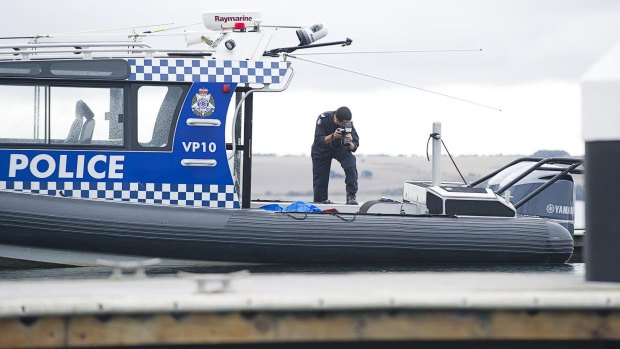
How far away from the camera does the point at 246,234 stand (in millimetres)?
8016

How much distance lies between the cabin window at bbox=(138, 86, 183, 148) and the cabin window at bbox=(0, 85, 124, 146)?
0.62 feet

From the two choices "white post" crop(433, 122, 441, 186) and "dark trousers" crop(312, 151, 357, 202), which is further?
"dark trousers" crop(312, 151, 357, 202)

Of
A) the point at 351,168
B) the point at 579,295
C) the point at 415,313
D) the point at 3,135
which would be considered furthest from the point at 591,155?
the point at 351,168

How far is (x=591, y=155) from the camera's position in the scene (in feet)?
11.1

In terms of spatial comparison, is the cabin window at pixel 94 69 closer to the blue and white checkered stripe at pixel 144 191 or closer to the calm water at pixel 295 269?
the blue and white checkered stripe at pixel 144 191

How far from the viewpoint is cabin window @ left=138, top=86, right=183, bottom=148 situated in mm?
8391

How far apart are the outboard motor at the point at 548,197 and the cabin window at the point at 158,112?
131 inches

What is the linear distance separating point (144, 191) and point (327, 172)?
237cm

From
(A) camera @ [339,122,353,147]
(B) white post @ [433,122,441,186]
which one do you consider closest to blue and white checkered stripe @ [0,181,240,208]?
(A) camera @ [339,122,353,147]

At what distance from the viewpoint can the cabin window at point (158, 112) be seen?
330 inches

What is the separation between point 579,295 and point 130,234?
17.6ft

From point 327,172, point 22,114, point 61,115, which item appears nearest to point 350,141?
point 327,172

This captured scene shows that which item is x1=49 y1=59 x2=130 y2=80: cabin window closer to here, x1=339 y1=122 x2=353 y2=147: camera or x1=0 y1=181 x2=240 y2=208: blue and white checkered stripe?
x1=0 y1=181 x2=240 y2=208: blue and white checkered stripe

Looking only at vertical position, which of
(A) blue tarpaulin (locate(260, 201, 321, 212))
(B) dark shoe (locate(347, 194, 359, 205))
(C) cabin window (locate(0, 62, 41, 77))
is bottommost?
(A) blue tarpaulin (locate(260, 201, 321, 212))
